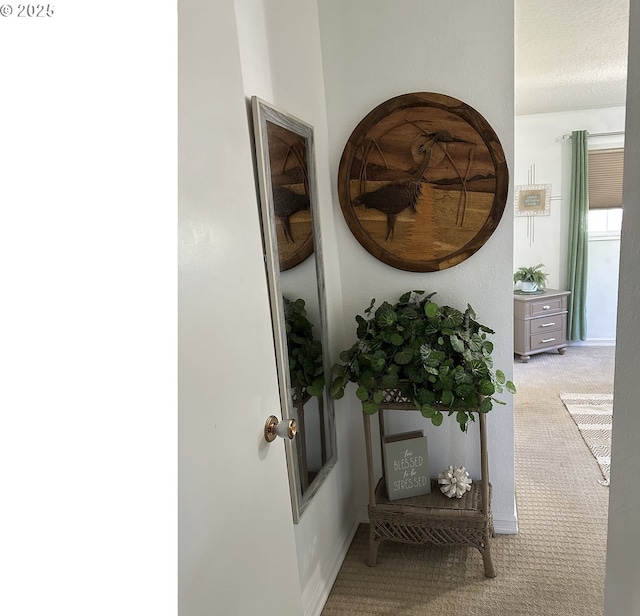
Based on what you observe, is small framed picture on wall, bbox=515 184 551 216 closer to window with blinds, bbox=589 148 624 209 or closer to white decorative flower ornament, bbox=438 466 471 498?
window with blinds, bbox=589 148 624 209

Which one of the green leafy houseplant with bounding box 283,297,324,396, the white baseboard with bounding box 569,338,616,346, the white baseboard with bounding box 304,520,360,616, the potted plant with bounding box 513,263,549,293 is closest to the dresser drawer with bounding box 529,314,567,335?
the potted plant with bounding box 513,263,549,293

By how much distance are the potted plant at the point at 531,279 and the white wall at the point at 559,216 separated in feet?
1.48

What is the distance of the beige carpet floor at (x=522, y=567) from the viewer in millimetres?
1859

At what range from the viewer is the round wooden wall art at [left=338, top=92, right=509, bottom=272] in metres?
2.00

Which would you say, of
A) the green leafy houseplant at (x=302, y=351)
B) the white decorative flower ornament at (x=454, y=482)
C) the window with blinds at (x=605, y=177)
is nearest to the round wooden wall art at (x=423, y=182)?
the green leafy houseplant at (x=302, y=351)

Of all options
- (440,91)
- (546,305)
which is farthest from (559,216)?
(440,91)

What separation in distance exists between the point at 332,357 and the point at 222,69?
133 centimetres

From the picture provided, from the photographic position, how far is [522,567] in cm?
204

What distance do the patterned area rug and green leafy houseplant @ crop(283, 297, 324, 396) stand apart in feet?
5.68

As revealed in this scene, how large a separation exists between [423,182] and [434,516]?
1.28 metres

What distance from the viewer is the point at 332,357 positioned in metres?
2.15

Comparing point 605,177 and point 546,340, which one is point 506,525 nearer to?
point 546,340
